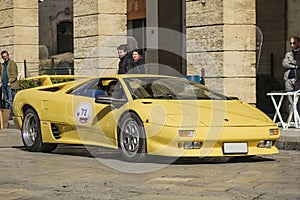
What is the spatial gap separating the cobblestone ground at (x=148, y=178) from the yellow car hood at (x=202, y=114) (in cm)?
58

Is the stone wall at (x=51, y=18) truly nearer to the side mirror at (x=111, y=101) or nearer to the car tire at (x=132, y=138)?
the side mirror at (x=111, y=101)

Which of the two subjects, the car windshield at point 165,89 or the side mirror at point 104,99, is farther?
the car windshield at point 165,89

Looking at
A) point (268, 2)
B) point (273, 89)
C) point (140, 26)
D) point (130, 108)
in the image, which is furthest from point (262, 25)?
point (130, 108)

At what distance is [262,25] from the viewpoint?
2203cm

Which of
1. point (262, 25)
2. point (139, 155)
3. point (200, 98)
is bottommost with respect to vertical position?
point (139, 155)

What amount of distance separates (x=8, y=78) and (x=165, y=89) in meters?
9.24

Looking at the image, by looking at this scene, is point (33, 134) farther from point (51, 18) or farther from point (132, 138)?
point (51, 18)

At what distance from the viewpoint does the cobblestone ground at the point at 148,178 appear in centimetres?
863

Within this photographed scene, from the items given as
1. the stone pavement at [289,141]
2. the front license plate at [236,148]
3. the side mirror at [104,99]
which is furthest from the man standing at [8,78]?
the front license plate at [236,148]

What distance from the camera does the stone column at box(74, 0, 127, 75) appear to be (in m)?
19.8

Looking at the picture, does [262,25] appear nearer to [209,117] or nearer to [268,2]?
[268,2]

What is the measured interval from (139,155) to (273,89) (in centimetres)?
1013

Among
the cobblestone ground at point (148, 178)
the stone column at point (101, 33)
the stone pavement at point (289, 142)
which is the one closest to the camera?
the cobblestone ground at point (148, 178)

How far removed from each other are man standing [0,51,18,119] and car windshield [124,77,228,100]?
8711mm
